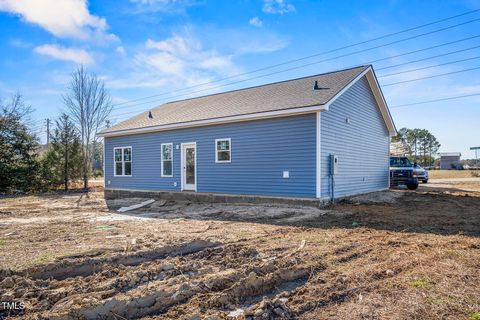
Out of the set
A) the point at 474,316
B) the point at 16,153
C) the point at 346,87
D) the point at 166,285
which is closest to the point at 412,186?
the point at 346,87

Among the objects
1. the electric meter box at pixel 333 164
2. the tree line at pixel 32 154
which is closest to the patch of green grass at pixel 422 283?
the electric meter box at pixel 333 164

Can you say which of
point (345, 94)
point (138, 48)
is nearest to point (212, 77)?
point (138, 48)

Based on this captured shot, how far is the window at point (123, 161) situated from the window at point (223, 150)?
5394 millimetres

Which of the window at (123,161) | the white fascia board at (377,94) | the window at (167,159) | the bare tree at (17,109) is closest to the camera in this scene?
the white fascia board at (377,94)

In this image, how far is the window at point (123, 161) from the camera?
15.4 meters

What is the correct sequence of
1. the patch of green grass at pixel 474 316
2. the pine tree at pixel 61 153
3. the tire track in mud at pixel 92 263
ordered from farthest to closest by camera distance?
1. the pine tree at pixel 61 153
2. the tire track in mud at pixel 92 263
3. the patch of green grass at pixel 474 316

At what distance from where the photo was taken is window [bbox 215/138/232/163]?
38.9 feet

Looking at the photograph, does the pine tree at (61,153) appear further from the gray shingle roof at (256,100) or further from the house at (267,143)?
the gray shingle roof at (256,100)

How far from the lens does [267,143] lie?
1087cm

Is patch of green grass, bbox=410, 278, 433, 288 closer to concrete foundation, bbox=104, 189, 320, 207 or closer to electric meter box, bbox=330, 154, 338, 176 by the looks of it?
concrete foundation, bbox=104, 189, 320, 207

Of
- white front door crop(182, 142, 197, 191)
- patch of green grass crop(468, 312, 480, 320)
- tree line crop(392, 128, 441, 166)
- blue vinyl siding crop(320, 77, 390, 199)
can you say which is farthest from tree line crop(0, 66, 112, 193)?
tree line crop(392, 128, 441, 166)

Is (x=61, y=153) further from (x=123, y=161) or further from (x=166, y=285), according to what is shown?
(x=166, y=285)

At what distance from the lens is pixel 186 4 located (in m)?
10.8

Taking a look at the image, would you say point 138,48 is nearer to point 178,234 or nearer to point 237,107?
point 237,107
